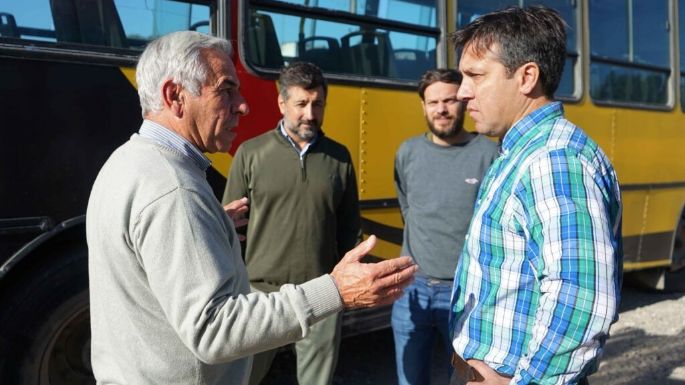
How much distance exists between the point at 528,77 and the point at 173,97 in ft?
2.83

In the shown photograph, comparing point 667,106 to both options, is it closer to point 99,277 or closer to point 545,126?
point 545,126

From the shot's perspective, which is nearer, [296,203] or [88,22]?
[296,203]

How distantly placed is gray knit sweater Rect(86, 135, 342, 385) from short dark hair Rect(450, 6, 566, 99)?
72 cm

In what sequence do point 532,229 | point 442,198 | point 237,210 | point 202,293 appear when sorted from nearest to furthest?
point 202,293
point 532,229
point 237,210
point 442,198

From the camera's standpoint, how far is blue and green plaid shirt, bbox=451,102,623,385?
139 centimetres

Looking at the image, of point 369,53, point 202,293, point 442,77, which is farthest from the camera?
point 369,53

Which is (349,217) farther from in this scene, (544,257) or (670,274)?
(670,274)

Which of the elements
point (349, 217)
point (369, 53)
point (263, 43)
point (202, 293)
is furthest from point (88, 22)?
point (202, 293)

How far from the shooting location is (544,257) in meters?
1.44

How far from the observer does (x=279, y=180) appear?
2908 mm

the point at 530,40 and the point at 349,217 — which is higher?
the point at 530,40

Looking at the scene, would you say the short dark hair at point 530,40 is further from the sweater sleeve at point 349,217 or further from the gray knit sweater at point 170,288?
the sweater sleeve at point 349,217

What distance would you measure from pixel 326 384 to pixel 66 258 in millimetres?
1335

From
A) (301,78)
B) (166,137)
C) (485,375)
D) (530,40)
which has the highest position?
(301,78)
